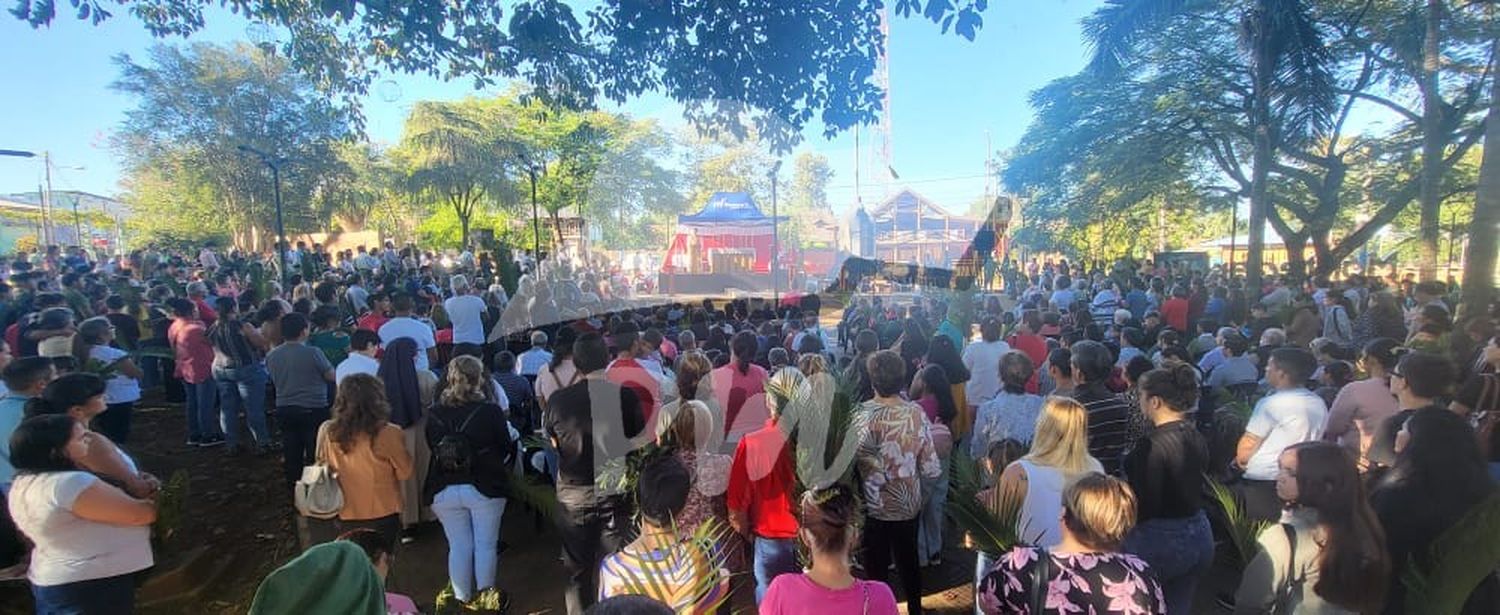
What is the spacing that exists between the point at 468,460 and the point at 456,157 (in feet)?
83.2

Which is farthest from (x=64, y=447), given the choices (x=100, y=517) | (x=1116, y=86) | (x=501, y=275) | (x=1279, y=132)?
(x=1116, y=86)

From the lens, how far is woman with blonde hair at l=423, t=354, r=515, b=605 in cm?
333

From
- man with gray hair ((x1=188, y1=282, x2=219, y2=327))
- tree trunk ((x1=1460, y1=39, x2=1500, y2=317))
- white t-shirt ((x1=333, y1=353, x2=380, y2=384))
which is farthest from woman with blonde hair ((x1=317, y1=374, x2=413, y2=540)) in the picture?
tree trunk ((x1=1460, y1=39, x2=1500, y2=317))

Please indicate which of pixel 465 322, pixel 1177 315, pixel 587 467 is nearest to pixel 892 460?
pixel 587 467

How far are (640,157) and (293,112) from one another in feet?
54.1

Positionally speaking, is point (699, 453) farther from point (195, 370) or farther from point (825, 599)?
point (195, 370)

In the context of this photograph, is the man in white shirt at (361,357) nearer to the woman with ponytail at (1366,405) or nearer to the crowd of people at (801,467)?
the crowd of people at (801,467)

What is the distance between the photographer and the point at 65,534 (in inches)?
99.6

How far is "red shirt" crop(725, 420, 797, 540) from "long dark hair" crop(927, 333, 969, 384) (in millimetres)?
2064

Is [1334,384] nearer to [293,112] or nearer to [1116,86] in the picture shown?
[1116,86]

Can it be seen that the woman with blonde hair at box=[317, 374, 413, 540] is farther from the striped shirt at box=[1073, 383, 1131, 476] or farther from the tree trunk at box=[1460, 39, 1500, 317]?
the tree trunk at box=[1460, 39, 1500, 317]

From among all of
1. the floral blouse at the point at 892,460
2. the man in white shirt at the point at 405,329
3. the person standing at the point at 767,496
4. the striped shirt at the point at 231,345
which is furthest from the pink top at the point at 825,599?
the striped shirt at the point at 231,345

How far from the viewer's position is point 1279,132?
1304 centimetres

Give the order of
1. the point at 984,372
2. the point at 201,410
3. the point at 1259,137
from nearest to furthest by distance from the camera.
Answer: the point at 984,372, the point at 201,410, the point at 1259,137
